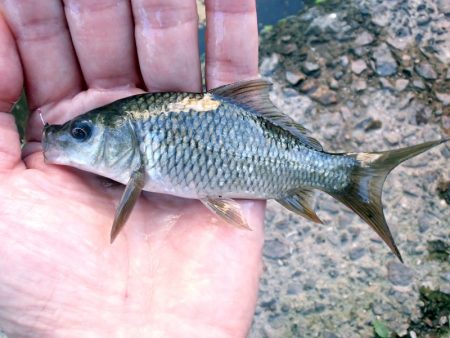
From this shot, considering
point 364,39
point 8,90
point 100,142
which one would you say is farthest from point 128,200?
point 364,39

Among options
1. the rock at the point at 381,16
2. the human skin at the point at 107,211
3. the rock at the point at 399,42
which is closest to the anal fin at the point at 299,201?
the human skin at the point at 107,211

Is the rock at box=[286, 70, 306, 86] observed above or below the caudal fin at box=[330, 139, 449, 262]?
below

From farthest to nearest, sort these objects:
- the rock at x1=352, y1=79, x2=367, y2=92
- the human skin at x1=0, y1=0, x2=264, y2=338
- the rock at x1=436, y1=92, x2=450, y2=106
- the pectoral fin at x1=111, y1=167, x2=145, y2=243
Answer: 1. the rock at x1=352, y1=79, x2=367, y2=92
2. the rock at x1=436, y1=92, x2=450, y2=106
3. the pectoral fin at x1=111, y1=167, x2=145, y2=243
4. the human skin at x1=0, y1=0, x2=264, y2=338

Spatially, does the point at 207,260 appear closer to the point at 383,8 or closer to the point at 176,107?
the point at 176,107

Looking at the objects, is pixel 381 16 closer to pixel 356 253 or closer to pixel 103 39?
pixel 356 253

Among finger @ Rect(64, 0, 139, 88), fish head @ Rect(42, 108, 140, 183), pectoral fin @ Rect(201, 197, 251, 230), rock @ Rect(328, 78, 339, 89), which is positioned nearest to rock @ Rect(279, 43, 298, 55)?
rock @ Rect(328, 78, 339, 89)

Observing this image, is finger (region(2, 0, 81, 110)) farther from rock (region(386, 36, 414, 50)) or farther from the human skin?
rock (region(386, 36, 414, 50))

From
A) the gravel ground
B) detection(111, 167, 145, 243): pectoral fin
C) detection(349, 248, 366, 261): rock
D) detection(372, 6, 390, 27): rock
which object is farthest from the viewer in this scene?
detection(372, 6, 390, 27): rock

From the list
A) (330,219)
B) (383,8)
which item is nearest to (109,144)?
(330,219)
